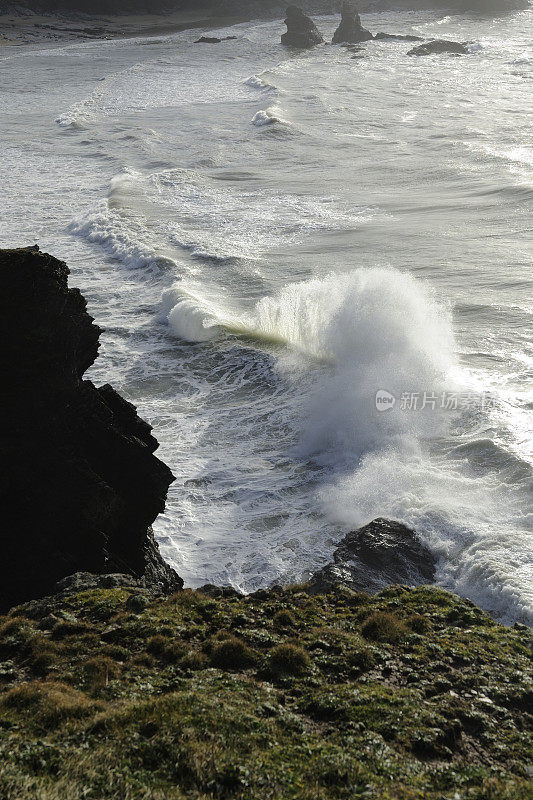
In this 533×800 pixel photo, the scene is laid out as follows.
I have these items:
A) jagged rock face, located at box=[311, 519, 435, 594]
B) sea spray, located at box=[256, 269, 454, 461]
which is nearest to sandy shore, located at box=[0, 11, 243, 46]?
sea spray, located at box=[256, 269, 454, 461]

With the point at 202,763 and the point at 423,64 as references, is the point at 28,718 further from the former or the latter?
the point at 423,64

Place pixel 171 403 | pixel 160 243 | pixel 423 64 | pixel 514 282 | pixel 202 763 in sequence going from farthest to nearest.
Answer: pixel 423 64
pixel 160 243
pixel 514 282
pixel 171 403
pixel 202 763

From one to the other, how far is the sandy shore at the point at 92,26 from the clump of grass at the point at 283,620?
98128 millimetres

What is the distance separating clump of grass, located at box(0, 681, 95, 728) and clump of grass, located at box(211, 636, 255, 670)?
1.89 metres

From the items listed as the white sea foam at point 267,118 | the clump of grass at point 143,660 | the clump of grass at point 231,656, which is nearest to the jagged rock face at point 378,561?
→ the clump of grass at point 231,656

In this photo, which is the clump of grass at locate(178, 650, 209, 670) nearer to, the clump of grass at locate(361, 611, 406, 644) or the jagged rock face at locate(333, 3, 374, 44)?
the clump of grass at locate(361, 611, 406, 644)

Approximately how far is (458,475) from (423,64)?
68274 mm

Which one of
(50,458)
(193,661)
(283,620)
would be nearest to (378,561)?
(283,620)

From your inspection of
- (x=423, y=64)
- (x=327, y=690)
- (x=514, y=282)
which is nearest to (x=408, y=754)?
(x=327, y=690)

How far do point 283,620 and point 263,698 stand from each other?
89.1 inches

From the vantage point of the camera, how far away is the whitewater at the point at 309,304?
15211 mm

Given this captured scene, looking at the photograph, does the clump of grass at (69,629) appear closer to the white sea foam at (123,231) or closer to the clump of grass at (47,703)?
the clump of grass at (47,703)

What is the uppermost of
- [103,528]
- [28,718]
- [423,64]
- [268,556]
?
[423,64]

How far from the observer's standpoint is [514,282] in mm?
25688
